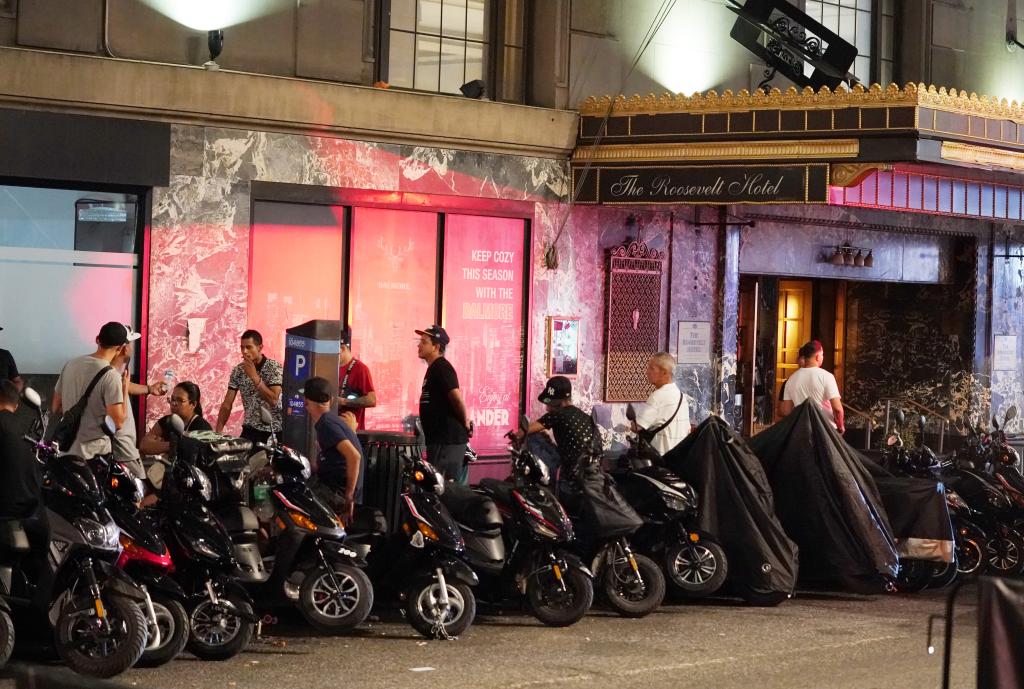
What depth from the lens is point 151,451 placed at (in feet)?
39.6

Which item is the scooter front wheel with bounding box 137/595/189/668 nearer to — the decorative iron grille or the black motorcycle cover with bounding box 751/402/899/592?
the black motorcycle cover with bounding box 751/402/899/592

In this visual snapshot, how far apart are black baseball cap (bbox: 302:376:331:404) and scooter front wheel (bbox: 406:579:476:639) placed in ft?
4.69

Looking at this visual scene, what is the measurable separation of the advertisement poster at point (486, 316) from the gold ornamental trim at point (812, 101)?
1.69 m

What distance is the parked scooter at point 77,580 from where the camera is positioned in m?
8.45

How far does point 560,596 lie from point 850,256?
10.9 m

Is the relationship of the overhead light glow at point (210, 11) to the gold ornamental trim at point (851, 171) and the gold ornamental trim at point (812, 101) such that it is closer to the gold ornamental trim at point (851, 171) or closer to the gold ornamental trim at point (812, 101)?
the gold ornamental trim at point (812, 101)

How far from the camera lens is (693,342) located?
725 inches

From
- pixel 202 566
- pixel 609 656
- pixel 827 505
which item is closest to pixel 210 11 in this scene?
pixel 202 566

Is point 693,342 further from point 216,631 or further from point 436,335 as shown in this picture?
point 216,631

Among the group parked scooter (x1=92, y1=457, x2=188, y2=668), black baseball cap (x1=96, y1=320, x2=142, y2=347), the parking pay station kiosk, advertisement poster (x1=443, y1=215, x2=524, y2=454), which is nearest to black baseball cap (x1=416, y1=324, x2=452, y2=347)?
the parking pay station kiosk

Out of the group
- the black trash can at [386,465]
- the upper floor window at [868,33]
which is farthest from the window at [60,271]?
the upper floor window at [868,33]

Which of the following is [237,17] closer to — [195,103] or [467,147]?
[195,103]

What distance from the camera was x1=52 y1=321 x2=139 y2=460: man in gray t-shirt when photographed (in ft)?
35.2

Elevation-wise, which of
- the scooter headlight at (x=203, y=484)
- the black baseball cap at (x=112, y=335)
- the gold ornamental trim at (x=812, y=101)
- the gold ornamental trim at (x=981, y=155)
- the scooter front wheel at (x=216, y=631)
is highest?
the gold ornamental trim at (x=812, y=101)
